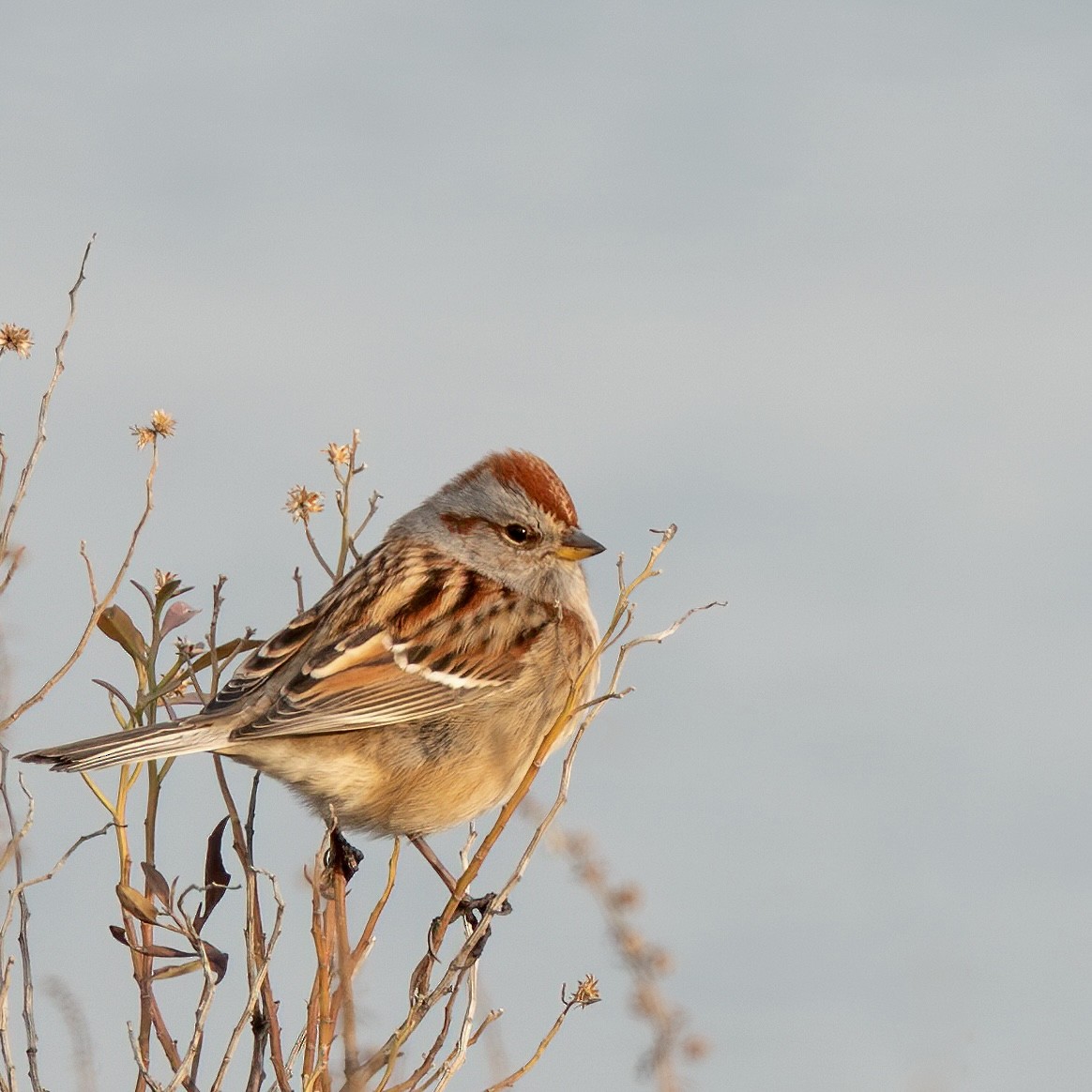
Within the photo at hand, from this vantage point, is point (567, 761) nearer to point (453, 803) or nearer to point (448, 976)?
point (448, 976)

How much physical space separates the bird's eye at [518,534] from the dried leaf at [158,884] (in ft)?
7.01

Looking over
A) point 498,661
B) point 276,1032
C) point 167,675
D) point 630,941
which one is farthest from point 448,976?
point 498,661

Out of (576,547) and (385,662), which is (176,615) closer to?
(385,662)

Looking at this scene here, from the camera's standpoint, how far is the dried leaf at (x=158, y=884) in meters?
3.09

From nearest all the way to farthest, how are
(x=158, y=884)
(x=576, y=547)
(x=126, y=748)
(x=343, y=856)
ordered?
(x=158, y=884)
(x=126, y=748)
(x=343, y=856)
(x=576, y=547)

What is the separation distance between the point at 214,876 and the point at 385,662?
1.17 metres

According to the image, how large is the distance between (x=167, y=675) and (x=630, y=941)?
1324 millimetres

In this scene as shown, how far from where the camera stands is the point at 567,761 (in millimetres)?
3191

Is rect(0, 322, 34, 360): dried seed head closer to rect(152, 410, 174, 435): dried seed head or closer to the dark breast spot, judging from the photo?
rect(152, 410, 174, 435): dried seed head

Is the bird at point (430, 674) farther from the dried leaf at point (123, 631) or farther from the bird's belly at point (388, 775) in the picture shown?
the dried leaf at point (123, 631)

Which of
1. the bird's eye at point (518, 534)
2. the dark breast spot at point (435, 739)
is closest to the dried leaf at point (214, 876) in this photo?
the dark breast spot at point (435, 739)

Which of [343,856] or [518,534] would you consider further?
[518,534]

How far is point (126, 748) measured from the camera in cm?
346

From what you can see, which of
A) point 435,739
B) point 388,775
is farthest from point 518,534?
point 388,775
